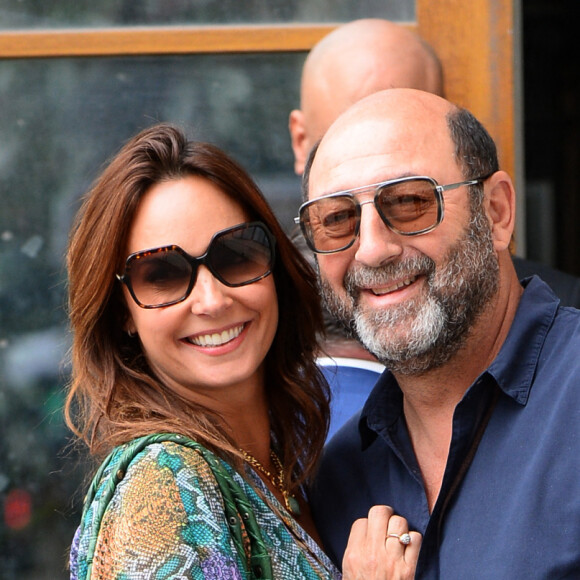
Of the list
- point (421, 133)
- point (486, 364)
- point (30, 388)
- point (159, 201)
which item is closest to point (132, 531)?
point (159, 201)

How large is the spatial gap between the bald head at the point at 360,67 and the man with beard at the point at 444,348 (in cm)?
84

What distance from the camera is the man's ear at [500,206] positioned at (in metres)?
2.01

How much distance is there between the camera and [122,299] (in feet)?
6.57

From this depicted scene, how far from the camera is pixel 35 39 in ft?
9.78

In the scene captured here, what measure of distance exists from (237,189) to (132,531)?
0.78m

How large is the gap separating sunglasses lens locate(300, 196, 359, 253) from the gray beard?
84 mm

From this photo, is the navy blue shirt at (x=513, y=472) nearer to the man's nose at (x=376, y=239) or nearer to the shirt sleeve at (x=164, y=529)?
the man's nose at (x=376, y=239)

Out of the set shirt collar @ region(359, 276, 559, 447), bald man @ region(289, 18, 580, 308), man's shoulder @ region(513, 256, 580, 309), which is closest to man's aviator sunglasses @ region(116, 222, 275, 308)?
shirt collar @ region(359, 276, 559, 447)

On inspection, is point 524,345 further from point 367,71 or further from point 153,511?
point 367,71

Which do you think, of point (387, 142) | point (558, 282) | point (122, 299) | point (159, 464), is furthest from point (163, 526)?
point (558, 282)

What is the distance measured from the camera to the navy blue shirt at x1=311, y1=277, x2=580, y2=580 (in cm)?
162

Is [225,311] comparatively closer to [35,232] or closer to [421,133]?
[421,133]

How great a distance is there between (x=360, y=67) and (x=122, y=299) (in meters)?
1.30

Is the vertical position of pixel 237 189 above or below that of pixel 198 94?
below
